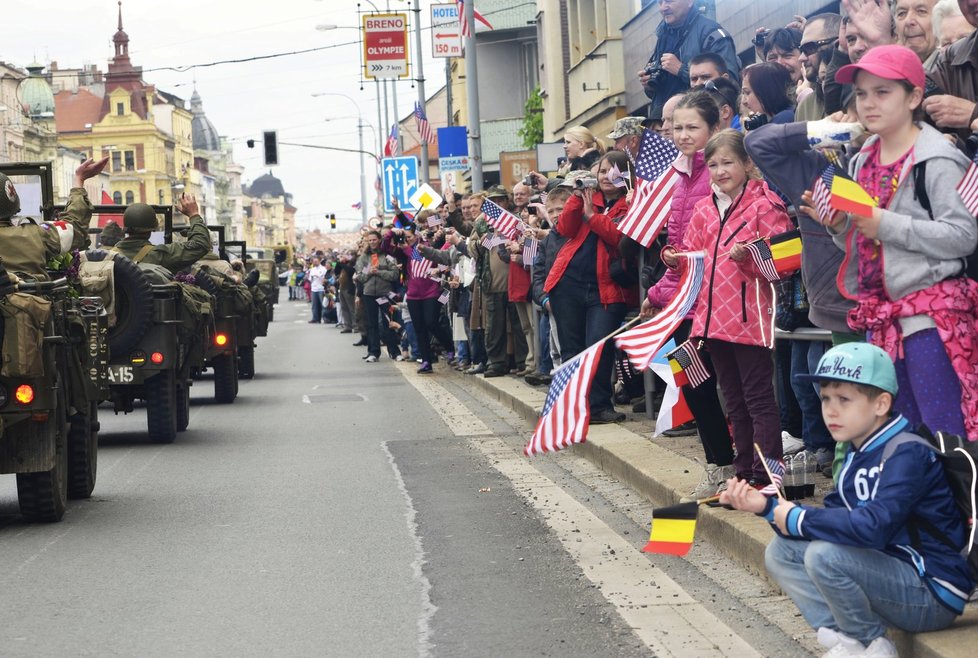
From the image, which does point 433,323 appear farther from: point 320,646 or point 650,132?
point 320,646

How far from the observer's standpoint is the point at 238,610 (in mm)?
6508

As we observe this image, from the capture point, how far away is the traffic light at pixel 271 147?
56.3 meters

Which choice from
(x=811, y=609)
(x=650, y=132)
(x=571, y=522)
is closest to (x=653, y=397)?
(x=650, y=132)

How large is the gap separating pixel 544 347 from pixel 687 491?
24.5 feet

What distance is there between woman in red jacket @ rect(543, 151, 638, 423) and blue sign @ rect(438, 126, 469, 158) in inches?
638

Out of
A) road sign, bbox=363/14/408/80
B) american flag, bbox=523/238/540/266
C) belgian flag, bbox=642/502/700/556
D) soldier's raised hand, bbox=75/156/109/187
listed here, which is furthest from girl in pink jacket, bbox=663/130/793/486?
road sign, bbox=363/14/408/80

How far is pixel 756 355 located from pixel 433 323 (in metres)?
13.8

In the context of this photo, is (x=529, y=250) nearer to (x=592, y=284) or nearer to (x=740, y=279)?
(x=592, y=284)

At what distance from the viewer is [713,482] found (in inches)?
314

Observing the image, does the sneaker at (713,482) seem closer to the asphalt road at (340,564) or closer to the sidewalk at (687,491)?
the sidewalk at (687,491)

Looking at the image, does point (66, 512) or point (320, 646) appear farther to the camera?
point (66, 512)

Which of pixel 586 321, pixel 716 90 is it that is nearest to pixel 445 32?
pixel 586 321

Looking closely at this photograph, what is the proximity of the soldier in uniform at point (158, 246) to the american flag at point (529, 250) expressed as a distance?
3.12 meters

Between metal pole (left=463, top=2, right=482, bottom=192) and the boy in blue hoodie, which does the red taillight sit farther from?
metal pole (left=463, top=2, right=482, bottom=192)
